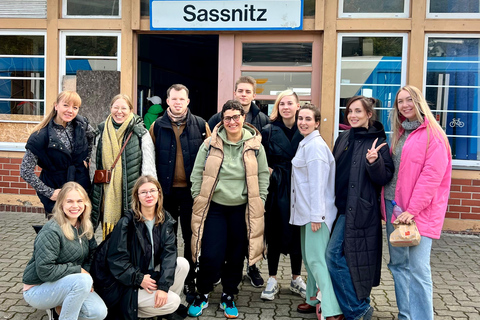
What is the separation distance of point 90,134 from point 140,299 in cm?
151

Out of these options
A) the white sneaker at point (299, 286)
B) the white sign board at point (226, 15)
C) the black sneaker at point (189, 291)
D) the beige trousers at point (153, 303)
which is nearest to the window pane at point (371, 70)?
the white sign board at point (226, 15)

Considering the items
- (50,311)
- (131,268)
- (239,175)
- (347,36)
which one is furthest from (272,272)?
(347,36)

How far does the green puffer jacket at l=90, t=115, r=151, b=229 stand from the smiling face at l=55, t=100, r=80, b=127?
281mm

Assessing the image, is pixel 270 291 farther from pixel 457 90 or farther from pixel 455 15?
pixel 455 15

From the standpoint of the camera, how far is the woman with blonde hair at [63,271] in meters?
3.66

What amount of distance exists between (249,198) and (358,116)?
1.04m

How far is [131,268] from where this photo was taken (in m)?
3.83

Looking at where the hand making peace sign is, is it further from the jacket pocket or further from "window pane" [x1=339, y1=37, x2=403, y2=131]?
"window pane" [x1=339, y1=37, x2=403, y2=131]

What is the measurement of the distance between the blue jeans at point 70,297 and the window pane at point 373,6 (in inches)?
206

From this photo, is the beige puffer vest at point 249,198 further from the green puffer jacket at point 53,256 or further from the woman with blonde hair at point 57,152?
the woman with blonde hair at point 57,152

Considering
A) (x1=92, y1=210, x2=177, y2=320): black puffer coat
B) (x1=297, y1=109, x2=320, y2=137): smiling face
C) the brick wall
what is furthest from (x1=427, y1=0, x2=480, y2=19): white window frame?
(x1=92, y1=210, x2=177, y2=320): black puffer coat

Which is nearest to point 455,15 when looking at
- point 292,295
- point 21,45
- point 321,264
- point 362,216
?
point 362,216

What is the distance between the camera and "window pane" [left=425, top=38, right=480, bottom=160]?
7273 mm

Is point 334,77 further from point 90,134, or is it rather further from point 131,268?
point 131,268
